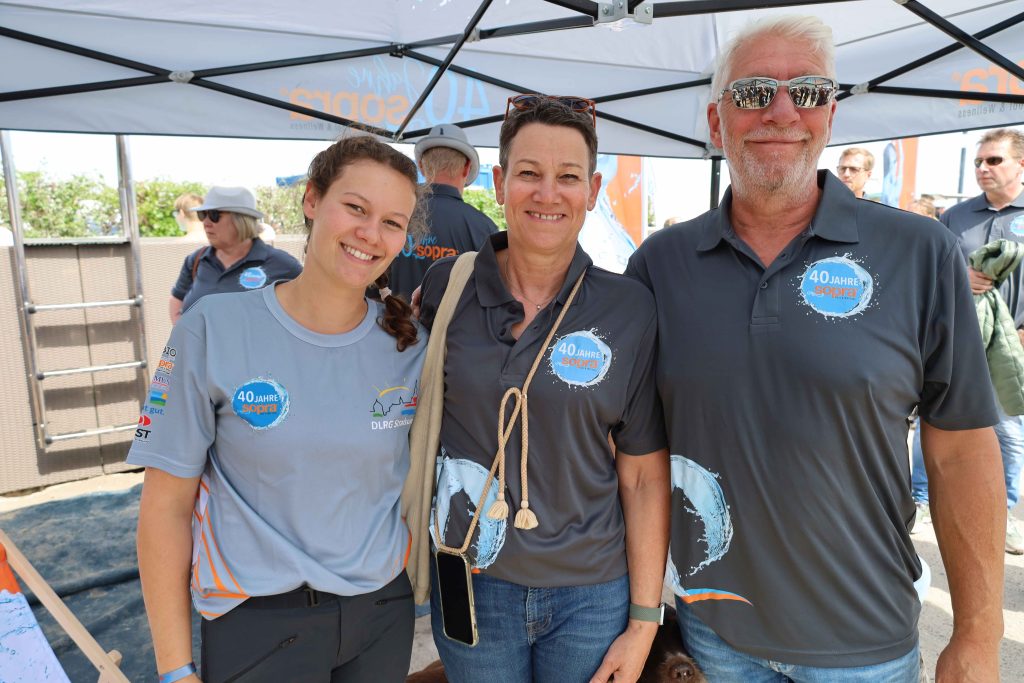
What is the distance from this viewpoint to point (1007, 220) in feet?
13.0

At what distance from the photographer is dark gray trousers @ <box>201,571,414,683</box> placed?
1.36 metres

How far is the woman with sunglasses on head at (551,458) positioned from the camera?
1473 millimetres

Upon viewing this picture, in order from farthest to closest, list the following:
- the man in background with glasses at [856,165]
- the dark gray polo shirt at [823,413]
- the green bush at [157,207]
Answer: the green bush at [157,207], the man in background with glasses at [856,165], the dark gray polo shirt at [823,413]

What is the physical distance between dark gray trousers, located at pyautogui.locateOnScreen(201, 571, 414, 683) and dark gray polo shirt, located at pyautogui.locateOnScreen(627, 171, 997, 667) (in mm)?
805

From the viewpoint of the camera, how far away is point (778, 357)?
1322 millimetres

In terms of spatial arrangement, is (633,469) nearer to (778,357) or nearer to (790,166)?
(778,357)

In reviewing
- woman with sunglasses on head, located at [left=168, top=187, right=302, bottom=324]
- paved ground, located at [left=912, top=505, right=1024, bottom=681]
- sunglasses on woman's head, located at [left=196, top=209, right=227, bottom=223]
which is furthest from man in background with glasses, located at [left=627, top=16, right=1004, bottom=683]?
sunglasses on woman's head, located at [left=196, top=209, right=227, bottom=223]

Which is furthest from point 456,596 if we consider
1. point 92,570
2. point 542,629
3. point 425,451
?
point 92,570

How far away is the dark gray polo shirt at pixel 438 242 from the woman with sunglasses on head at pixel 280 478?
1753 mm

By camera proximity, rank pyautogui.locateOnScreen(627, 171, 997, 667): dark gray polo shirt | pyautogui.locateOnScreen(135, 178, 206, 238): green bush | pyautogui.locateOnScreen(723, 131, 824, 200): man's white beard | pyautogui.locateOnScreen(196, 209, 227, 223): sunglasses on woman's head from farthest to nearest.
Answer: pyautogui.locateOnScreen(135, 178, 206, 238): green bush, pyautogui.locateOnScreen(196, 209, 227, 223): sunglasses on woman's head, pyautogui.locateOnScreen(723, 131, 824, 200): man's white beard, pyautogui.locateOnScreen(627, 171, 997, 667): dark gray polo shirt

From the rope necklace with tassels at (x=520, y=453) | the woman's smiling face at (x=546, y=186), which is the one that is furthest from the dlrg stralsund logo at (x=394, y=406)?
the woman's smiling face at (x=546, y=186)

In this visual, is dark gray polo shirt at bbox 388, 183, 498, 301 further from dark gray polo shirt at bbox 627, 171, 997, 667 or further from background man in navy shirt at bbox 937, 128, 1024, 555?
background man in navy shirt at bbox 937, 128, 1024, 555

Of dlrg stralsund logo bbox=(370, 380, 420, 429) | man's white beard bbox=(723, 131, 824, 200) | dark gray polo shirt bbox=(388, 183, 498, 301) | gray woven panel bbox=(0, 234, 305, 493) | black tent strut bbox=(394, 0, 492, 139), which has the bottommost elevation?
gray woven panel bbox=(0, 234, 305, 493)

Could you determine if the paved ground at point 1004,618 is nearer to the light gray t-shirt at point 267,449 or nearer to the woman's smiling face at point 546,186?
the woman's smiling face at point 546,186
